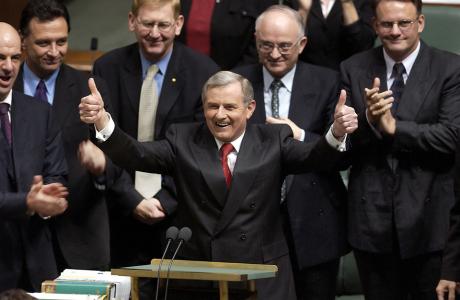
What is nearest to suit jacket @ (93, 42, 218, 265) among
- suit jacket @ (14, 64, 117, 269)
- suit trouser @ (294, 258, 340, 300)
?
suit jacket @ (14, 64, 117, 269)

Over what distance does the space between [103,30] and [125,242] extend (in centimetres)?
249

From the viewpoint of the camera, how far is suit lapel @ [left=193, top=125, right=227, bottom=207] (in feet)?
14.2

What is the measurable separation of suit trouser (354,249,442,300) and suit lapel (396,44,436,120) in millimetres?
571

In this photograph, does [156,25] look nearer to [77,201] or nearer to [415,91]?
[77,201]

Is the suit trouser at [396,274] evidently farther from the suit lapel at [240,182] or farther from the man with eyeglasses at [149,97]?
the man with eyeglasses at [149,97]

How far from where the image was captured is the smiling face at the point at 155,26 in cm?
504

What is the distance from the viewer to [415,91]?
4750 mm

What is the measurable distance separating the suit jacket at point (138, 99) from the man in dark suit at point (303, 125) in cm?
25

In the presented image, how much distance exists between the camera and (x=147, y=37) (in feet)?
16.5

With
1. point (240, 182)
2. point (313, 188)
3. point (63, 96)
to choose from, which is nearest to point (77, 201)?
point (63, 96)

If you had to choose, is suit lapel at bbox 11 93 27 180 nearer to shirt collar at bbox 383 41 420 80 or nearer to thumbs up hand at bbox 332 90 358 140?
thumbs up hand at bbox 332 90 358 140

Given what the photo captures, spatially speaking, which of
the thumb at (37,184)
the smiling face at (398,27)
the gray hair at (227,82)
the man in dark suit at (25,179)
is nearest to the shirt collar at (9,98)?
the man in dark suit at (25,179)

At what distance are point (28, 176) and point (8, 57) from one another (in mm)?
480

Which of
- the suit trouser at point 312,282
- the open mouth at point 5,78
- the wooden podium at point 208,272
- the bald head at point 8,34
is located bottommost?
the suit trouser at point 312,282
